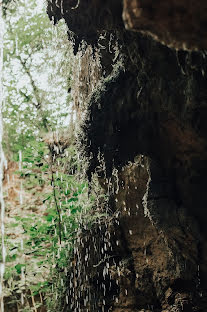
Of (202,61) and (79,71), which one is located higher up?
(79,71)

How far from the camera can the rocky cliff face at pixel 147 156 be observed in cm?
367

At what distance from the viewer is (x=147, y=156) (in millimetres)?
4719

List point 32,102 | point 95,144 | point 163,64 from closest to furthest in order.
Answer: point 163,64 → point 95,144 → point 32,102

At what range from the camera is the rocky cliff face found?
A: 145 inches

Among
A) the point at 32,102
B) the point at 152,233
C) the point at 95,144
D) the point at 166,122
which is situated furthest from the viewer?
the point at 32,102

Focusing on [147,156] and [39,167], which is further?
[39,167]

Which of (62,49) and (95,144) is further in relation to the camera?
(62,49)

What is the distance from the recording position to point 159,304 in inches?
190

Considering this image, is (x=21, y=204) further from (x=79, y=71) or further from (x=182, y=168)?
(x=182, y=168)

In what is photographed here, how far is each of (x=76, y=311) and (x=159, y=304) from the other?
1.40 meters

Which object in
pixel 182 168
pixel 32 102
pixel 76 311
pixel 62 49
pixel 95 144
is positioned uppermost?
pixel 32 102

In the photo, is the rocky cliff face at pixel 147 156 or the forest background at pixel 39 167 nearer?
the rocky cliff face at pixel 147 156

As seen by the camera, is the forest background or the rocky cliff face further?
the forest background

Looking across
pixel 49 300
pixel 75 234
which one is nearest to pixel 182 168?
pixel 75 234
